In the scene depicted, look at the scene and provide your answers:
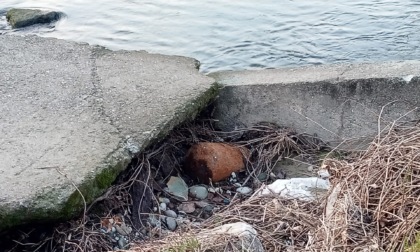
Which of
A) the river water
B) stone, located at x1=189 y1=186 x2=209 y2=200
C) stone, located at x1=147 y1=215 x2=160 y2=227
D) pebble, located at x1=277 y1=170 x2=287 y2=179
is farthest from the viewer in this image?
the river water

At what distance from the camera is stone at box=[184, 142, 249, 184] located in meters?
4.11

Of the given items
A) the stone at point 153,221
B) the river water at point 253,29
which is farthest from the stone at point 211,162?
the river water at point 253,29

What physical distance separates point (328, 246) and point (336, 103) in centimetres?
160

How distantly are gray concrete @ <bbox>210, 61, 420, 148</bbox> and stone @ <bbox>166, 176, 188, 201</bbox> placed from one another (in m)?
0.70

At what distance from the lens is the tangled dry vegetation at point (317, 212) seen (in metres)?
2.96

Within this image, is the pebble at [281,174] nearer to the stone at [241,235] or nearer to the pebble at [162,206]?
the pebble at [162,206]

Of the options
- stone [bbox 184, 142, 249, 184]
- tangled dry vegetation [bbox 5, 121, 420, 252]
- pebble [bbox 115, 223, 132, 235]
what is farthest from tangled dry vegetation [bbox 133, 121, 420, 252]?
stone [bbox 184, 142, 249, 184]

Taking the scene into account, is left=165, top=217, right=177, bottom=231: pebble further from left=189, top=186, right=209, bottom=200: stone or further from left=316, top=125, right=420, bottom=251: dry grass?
left=316, top=125, right=420, bottom=251: dry grass

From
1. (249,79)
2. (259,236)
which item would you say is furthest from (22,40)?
Answer: (259,236)

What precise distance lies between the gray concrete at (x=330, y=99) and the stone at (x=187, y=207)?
0.87m

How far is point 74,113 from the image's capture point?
3.96m

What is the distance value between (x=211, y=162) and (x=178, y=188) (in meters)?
0.27

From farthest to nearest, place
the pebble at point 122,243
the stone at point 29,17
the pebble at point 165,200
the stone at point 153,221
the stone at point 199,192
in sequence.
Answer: the stone at point 29,17 < the stone at point 199,192 < the pebble at point 165,200 < the stone at point 153,221 < the pebble at point 122,243

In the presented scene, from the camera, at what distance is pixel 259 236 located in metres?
3.20
